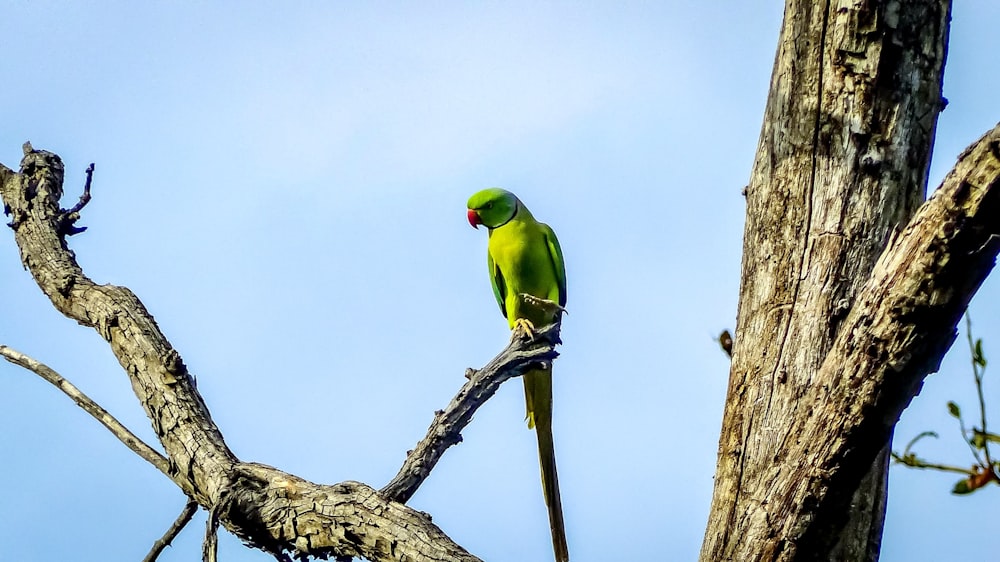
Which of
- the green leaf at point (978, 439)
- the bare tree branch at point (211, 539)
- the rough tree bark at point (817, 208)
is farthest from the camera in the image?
the rough tree bark at point (817, 208)

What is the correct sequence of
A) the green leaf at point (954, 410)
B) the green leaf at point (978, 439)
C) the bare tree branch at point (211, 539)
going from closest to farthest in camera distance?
the green leaf at point (978, 439) → the green leaf at point (954, 410) → the bare tree branch at point (211, 539)

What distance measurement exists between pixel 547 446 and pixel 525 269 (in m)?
1.26

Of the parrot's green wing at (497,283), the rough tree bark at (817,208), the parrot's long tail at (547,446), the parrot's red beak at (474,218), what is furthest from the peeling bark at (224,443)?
the parrot's red beak at (474,218)

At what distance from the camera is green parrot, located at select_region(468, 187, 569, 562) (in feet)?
17.9

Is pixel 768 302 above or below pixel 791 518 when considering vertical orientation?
above

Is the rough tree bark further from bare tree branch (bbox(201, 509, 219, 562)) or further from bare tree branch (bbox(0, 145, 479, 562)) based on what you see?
bare tree branch (bbox(201, 509, 219, 562))

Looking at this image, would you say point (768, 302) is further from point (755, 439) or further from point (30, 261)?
point (30, 261)

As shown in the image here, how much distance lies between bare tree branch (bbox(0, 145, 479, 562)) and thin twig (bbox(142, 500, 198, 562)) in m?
0.08

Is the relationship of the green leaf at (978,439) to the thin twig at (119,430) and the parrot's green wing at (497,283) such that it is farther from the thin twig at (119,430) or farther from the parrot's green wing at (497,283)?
the parrot's green wing at (497,283)

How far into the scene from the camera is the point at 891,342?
2.75 m

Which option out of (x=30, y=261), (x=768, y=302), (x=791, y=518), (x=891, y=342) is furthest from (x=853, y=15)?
(x=30, y=261)

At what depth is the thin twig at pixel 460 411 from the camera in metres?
3.18

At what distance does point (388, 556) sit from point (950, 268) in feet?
6.00

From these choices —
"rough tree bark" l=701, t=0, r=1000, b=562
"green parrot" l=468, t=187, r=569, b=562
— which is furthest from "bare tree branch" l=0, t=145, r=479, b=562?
"green parrot" l=468, t=187, r=569, b=562
